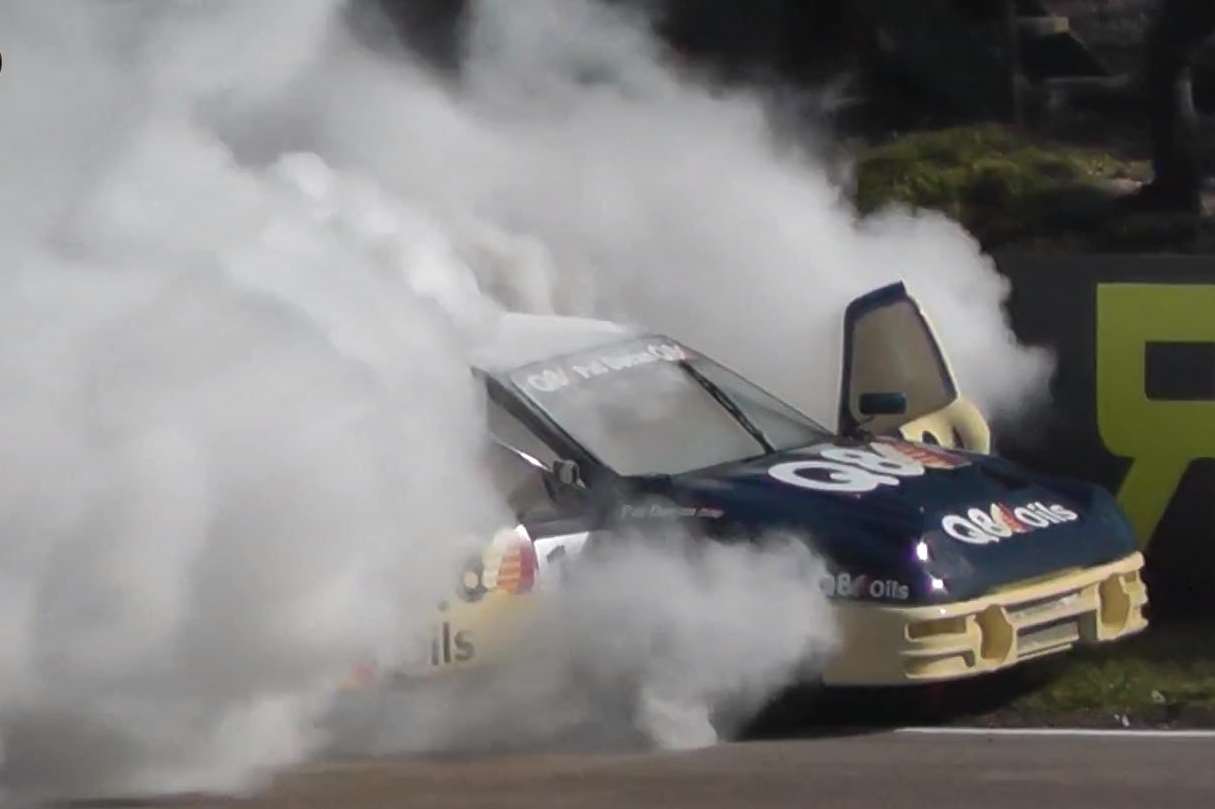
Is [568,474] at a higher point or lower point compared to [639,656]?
higher

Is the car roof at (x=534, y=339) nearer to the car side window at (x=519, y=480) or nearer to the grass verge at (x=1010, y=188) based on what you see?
the car side window at (x=519, y=480)

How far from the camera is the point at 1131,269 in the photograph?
10609mm

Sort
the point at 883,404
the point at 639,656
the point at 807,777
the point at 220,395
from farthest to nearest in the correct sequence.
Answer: the point at 883,404 → the point at 639,656 → the point at 807,777 → the point at 220,395

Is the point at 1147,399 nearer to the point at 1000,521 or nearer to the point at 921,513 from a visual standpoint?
the point at 1000,521

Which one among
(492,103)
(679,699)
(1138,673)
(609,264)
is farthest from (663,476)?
(492,103)

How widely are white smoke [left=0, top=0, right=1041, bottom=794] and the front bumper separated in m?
0.14

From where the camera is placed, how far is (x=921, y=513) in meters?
8.73

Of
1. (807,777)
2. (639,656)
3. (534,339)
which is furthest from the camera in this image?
(534,339)

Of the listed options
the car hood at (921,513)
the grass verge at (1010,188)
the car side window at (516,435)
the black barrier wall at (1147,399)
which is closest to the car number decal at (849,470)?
the car hood at (921,513)

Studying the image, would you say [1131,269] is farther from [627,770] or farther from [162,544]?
[162,544]

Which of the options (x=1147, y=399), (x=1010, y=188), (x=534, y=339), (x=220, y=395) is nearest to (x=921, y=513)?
(x=534, y=339)

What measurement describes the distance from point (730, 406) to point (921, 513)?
119cm

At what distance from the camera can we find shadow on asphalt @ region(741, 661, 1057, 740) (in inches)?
347

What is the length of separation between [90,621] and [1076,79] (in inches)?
682
